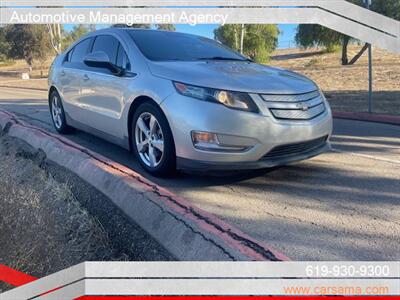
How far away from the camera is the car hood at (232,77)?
11.5 ft

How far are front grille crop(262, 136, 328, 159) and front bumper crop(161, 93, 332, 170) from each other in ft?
0.12

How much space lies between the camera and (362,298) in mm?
1776

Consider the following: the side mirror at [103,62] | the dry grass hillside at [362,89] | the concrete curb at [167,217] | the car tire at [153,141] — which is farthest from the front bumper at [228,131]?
the dry grass hillside at [362,89]

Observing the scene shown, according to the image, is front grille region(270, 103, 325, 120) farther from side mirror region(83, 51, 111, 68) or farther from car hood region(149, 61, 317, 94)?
side mirror region(83, 51, 111, 68)

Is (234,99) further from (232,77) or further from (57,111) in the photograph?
(57,111)

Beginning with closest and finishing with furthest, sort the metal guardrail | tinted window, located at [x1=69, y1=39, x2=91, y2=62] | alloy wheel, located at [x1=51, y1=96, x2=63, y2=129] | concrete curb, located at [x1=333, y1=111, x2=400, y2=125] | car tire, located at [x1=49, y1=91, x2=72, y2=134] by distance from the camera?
the metal guardrail < tinted window, located at [x1=69, y1=39, x2=91, y2=62] < car tire, located at [x1=49, y1=91, x2=72, y2=134] < alloy wheel, located at [x1=51, y1=96, x2=63, y2=129] < concrete curb, located at [x1=333, y1=111, x2=400, y2=125]

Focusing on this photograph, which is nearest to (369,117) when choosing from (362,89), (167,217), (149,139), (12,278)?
(149,139)

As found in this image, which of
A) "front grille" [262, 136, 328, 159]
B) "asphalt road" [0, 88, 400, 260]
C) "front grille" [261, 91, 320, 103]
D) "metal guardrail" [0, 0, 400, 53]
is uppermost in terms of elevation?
"metal guardrail" [0, 0, 400, 53]

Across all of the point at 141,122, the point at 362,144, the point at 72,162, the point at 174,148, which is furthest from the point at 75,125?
the point at 362,144

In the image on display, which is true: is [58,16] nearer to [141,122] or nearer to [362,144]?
[141,122]

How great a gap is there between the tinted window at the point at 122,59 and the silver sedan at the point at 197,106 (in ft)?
0.04

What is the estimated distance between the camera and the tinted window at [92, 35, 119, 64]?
15.1 ft

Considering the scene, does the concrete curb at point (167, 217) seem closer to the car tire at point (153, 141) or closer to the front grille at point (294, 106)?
the car tire at point (153, 141)

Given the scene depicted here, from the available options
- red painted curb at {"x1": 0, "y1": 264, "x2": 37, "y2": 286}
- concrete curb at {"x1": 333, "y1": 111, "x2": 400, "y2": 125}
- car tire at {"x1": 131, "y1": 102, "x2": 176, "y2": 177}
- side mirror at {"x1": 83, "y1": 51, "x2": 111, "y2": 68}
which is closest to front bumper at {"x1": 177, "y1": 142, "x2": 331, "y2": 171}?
car tire at {"x1": 131, "y1": 102, "x2": 176, "y2": 177}
